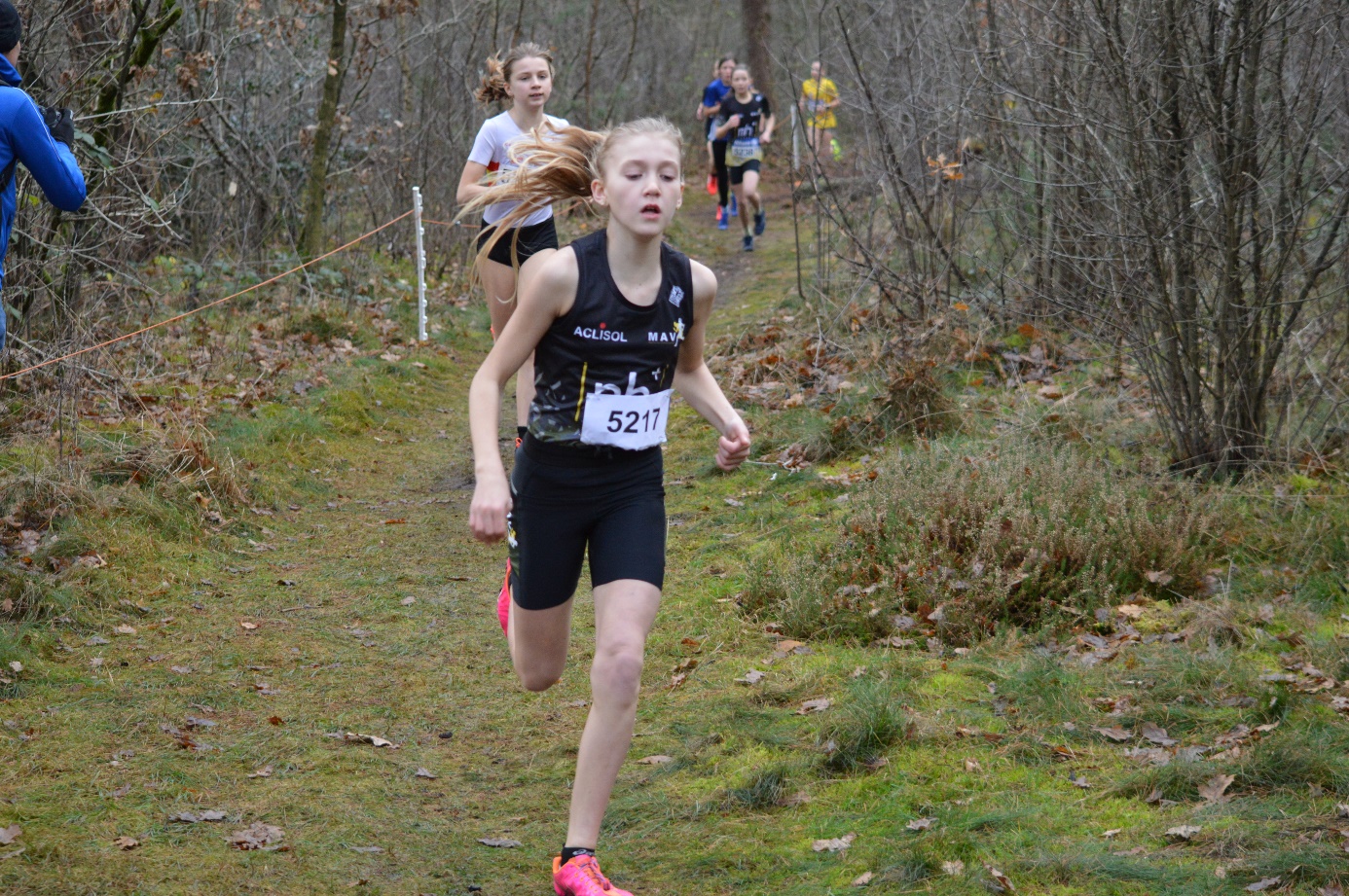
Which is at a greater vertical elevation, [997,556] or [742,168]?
[742,168]

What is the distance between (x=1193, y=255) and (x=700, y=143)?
22.5 m

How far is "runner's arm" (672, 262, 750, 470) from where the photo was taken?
3779 millimetres

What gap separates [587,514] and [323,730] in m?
1.88

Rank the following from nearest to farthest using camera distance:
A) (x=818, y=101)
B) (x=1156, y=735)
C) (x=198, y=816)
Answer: (x=198, y=816), (x=1156, y=735), (x=818, y=101)

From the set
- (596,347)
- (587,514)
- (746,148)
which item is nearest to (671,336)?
(596,347)

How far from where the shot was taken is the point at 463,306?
14266 millimetres

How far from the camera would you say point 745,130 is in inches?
647

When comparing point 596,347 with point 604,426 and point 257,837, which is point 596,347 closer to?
point 604,426

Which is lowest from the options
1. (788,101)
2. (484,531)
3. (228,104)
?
(484,531)

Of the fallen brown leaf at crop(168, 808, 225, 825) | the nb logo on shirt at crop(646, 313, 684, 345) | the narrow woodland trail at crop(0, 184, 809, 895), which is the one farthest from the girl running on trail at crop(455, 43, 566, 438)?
the nb logo on shirt at crop(646, 313, 684, 345)

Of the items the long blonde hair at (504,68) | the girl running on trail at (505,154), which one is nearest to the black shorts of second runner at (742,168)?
the long blonde hair at (504,68)

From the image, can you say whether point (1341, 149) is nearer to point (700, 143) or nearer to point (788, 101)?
point (788, 101)

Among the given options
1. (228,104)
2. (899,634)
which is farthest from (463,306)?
(899,634)

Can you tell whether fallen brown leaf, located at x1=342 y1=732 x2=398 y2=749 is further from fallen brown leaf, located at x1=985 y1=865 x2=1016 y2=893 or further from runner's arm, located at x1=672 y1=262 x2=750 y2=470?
fallen brown leaf, located at x1=985 y1=865 x2=1016 y2=893
